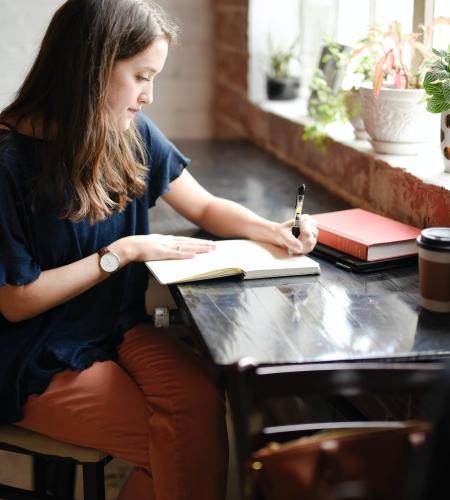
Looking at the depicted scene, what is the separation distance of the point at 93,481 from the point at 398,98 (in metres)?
1.17

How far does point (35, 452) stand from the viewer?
5.36ft

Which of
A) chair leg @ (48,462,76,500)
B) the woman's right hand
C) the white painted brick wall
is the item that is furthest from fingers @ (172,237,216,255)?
the white painted brick wall

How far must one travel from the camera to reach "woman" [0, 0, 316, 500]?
63.2 inches

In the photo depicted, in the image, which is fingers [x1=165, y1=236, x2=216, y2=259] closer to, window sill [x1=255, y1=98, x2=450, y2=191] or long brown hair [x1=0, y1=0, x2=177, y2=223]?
long brown hair [x1=0, y1=0, x2=177, y2=223]

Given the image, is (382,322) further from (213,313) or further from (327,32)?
(327,32)

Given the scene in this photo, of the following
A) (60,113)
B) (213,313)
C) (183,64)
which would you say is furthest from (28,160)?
(183,64)

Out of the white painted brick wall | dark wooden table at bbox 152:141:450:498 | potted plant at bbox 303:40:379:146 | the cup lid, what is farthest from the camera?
the white painted brick wall

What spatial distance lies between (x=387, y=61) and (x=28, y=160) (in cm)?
95

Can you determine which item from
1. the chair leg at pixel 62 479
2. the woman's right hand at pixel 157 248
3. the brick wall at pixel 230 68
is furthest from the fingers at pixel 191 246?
the brick wall at pixel 230 68

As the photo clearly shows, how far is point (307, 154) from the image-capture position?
278cm

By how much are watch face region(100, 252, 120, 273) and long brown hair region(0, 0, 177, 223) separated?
0.09m

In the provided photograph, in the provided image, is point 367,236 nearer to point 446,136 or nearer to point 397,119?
point 446,136

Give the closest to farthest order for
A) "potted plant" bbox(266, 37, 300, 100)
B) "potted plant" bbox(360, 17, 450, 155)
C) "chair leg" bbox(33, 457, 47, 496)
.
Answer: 1. "potted plant" bbox(360, 17, 450, 155)
2. "chair leg" bbox(33, 457, 47, 496)
3. "potted plant" bbox(266, 37, 300, 100)

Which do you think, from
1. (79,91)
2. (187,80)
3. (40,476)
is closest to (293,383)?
(79,91)
